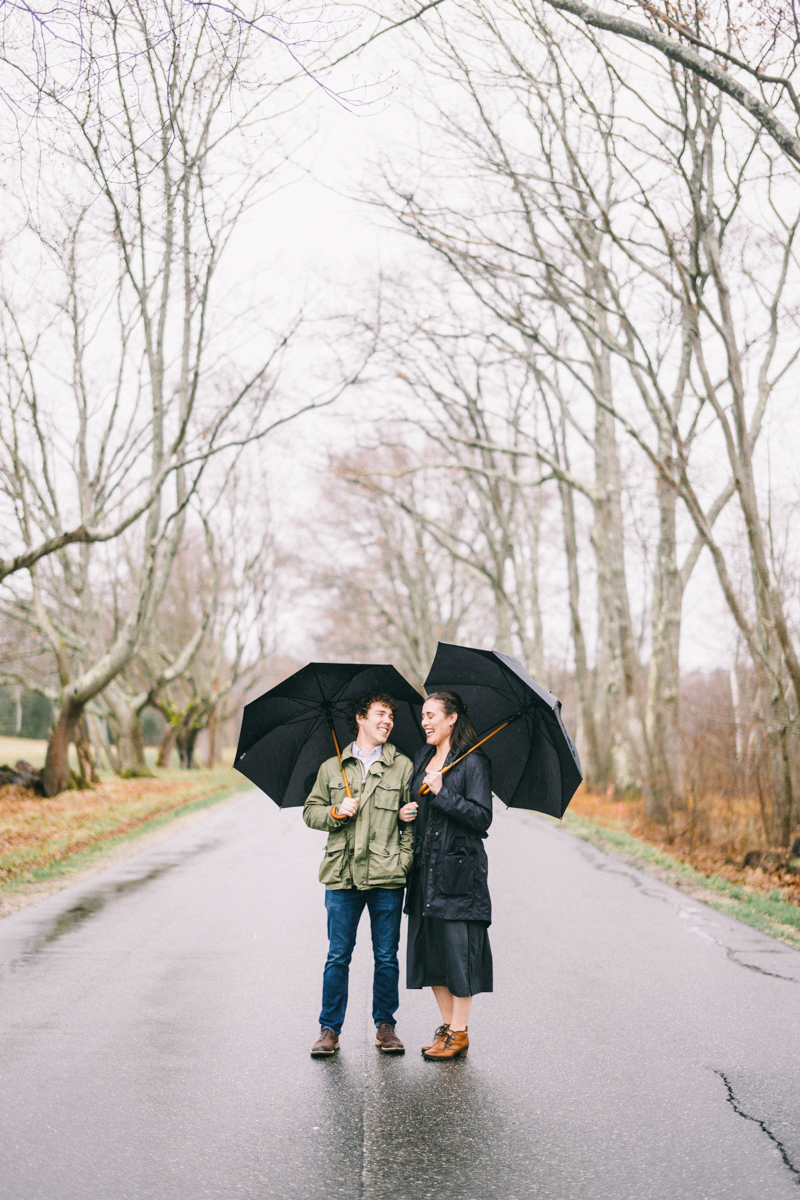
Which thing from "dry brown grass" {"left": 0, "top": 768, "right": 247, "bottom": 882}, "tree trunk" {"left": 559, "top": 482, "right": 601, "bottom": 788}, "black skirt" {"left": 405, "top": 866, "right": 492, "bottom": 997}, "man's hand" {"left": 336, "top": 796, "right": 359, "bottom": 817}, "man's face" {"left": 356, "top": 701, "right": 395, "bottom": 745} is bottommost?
"dry brown grass" {"left": 0, "top": 768, "right": 247, "bottom": 882}

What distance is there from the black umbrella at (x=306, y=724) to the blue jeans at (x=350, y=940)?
0.70 metres

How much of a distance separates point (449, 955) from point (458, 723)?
1.08 meters

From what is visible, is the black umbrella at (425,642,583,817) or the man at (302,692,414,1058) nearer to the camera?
the man at (302,692,414,1058)

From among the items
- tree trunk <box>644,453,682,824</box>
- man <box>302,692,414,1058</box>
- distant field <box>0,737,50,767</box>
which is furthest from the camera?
distant field <box>0,737,50,767</box>

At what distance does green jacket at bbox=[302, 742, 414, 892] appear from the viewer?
15.8 feet

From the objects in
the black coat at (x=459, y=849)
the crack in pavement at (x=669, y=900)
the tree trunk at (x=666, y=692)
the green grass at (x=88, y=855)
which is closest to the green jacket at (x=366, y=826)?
the black coat at (x=459, y=849)

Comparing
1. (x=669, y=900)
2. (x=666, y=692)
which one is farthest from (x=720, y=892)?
(x=666, y=692)

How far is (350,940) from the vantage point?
4.91m

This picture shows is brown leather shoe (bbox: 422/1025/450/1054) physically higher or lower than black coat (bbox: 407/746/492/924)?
lower

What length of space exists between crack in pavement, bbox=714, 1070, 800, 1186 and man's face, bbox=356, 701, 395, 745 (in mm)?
2151

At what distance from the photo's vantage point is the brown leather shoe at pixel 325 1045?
4812 millimetres

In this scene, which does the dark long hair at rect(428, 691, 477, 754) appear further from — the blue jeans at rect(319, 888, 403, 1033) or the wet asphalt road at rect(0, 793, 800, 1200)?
the wet asphalt road at rect(0, 793, 800, 1200)

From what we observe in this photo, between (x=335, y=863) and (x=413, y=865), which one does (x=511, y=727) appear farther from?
(x=335, y=863)

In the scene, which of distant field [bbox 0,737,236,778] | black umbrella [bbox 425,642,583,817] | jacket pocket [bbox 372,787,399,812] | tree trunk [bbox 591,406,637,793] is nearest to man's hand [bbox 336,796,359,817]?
jacket pocket [bbox 372,787,399,812]
